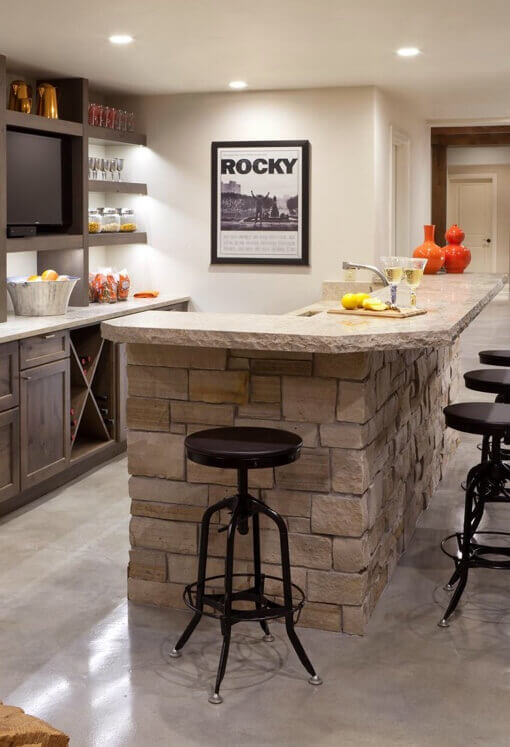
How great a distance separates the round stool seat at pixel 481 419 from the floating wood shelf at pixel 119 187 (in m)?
3.17

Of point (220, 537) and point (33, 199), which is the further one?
point (33, 199)

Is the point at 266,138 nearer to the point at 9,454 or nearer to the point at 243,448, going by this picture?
the point at 9,454

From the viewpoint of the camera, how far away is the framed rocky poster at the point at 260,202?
6250 mm

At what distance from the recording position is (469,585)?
371cm

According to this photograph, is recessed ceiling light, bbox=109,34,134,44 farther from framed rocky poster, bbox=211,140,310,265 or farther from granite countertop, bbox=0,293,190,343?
framed rocky poster, bbox=211,140,310,265

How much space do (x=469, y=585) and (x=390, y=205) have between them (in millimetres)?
3490

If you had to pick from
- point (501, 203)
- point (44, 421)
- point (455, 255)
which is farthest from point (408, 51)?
point (501, 203)

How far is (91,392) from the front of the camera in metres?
5.57

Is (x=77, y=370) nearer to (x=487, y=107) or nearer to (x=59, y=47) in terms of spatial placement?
(x=59, y=47)

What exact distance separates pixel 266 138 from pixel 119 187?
1.03 meters

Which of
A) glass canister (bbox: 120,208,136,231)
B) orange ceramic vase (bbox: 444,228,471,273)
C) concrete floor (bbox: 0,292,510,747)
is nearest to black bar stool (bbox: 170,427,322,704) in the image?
concrete floor (bbox: 0,292,510,747)

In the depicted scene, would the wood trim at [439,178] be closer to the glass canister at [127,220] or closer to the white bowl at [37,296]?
the glass canister at [127,220]

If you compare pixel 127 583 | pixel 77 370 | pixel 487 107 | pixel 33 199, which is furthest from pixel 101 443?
pixel 487 107

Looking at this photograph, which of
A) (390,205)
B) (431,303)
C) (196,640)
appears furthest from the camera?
(390,205)
